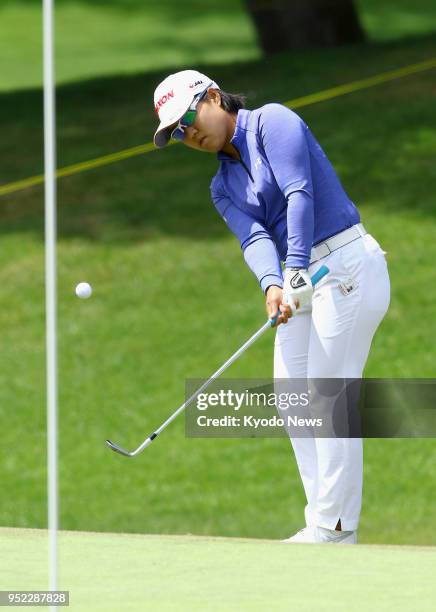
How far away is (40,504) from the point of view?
33.5 feet

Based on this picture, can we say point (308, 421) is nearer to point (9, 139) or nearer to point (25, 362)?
point (25, 362)

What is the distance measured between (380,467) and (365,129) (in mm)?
4523

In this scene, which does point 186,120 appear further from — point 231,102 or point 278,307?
point 278,307

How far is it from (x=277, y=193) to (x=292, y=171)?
21cm

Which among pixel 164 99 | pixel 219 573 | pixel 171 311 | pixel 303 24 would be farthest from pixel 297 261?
pixel 303 24

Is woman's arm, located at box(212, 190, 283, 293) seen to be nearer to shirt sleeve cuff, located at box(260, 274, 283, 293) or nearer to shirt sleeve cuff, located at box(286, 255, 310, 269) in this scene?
shirt sleeve cuff, located at box(260, 274, 283, 293)

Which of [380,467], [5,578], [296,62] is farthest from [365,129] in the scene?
[5,578]

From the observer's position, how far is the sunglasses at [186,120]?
5.29 m

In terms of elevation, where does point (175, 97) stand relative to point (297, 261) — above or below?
above

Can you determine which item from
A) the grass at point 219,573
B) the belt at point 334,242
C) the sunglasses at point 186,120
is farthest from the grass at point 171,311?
the sunglasses at point 186,120

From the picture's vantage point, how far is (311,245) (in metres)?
5.24

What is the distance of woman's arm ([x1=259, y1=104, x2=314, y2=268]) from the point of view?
518 centimetres

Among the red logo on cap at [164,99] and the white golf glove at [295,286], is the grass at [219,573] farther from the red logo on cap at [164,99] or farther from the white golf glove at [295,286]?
the red logo on cap at [164,99]

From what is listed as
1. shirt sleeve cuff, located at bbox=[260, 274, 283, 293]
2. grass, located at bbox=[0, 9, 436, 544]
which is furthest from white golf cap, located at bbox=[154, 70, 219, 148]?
grass, located at bbox=[0, 9, 436, 544]
